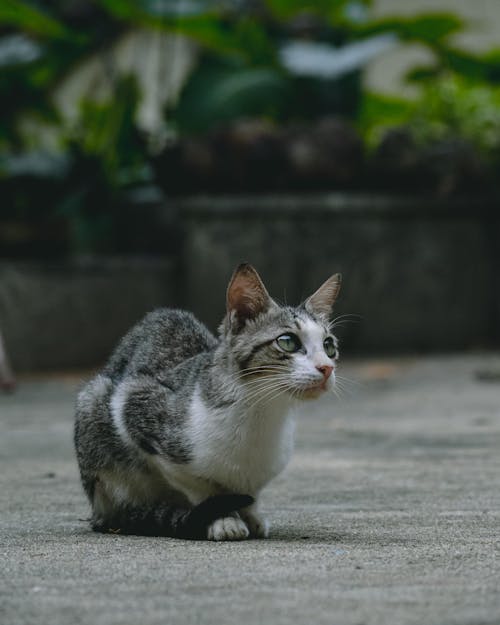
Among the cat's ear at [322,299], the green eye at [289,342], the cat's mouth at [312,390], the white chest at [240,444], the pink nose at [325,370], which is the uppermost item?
the cat's ear at [322,299]

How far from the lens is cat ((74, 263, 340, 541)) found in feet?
9.16

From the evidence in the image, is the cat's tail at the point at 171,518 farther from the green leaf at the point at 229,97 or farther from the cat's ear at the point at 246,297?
the green leaf at the point at 229,97

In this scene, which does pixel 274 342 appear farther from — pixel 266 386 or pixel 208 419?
pixel 208 419

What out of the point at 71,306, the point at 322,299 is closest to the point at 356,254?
the point at 71,306

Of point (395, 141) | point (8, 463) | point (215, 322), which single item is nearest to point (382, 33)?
point (395, 141)

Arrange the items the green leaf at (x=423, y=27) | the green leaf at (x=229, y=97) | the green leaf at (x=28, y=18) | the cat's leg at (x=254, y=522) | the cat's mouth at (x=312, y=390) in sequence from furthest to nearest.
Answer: the green leaf at (x=229, y=97) < the green leaf at (x=423, y=27) < the green leaf at (x=28, y=18) < the cat's leg at (x=254, y=522) < the cat's mouth at (x=312, y=390)

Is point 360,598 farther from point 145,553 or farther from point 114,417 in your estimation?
point 114,417

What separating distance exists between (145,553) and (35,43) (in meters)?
8.77

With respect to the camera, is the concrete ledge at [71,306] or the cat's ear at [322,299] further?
the concrete ledge at [71,306]

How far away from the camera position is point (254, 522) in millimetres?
2861

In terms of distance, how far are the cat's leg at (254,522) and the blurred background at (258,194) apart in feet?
18.2

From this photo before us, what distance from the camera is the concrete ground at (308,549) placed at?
1.96 meters

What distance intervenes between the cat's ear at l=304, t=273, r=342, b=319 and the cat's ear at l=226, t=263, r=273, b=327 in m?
0.17

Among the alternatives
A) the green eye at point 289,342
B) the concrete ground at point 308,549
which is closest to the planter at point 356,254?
the concrete ground at point 308,549
